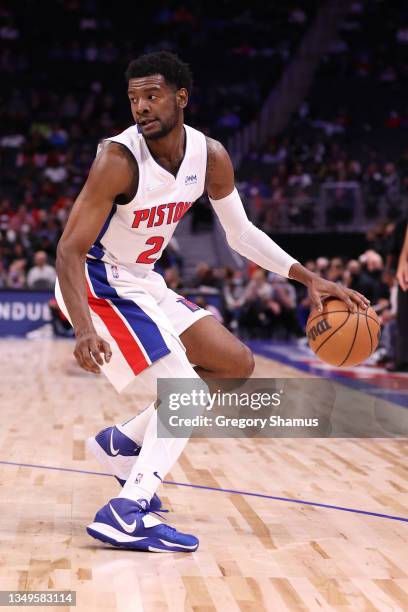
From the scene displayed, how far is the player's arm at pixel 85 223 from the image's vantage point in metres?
3.47

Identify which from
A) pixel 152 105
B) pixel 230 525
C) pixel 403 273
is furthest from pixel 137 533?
pixel 403 273

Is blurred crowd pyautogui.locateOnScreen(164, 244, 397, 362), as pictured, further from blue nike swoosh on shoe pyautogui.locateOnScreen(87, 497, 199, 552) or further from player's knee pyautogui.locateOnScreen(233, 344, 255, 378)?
blue nike swoosh on shoe pyautogui.locateOnScreen(87, 497, 199, 552)

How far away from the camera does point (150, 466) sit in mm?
3604

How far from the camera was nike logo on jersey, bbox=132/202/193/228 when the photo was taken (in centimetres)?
375

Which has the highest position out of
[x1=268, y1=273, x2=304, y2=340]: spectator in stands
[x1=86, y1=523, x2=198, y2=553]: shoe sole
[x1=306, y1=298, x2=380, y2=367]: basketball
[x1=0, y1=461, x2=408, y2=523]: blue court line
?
[x1=306, y1=298, x2=380, y2=367]: basketball

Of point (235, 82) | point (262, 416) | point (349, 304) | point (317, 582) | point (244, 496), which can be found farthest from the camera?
point (235, 82)

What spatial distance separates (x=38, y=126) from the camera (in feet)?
73.6

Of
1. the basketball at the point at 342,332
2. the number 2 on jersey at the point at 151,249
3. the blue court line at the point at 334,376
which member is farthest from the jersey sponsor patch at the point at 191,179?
the blue court line at the point at 334,376

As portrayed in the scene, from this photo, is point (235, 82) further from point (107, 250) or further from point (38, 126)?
point (107, 250)

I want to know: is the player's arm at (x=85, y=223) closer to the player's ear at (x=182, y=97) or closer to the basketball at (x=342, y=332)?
the player's ear at (x=182, y=97)

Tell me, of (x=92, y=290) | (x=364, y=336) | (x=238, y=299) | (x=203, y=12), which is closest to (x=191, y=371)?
(x=92, y=290)

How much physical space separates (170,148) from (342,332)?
1.08 m

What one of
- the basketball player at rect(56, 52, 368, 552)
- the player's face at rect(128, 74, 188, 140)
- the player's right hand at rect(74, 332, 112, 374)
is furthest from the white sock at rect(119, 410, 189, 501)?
the player's face at rect(128, 74, 188, 140)

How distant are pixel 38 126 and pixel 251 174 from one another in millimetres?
5126
